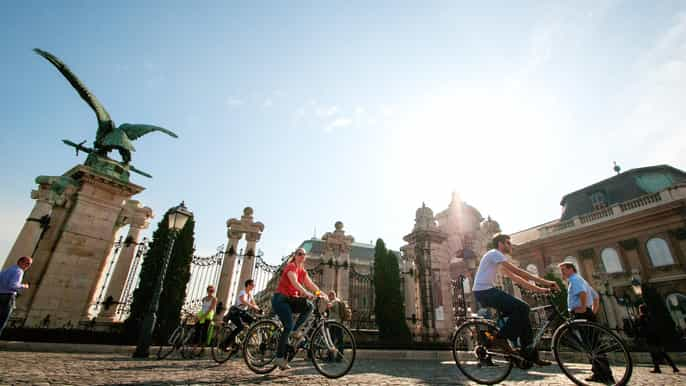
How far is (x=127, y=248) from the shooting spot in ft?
39.7

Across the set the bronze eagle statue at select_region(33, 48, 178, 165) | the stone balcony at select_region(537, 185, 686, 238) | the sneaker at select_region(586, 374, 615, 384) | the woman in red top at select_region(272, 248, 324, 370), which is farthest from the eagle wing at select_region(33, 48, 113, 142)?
the stone balcony at select_region(537, 185, 686, 238)

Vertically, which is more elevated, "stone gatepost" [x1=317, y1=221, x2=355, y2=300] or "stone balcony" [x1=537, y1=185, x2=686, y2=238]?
"stone balcony" [x1=537, y1=185, x2=686, y2=238]

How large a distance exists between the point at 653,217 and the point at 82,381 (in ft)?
112

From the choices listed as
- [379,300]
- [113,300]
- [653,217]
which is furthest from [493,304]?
[653,217]

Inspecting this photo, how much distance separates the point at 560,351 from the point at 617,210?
30.3 m

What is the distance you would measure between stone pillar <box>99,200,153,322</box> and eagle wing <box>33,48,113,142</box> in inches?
122

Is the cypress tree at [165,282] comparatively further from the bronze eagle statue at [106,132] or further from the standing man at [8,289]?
the standing man at [8,289]

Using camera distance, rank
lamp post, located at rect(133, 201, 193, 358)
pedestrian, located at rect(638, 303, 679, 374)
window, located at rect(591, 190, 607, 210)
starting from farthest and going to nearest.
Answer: window, located at rect(591, 190, 607, 210) → pedestrian, located at rect(638, 303, 679, 374) → lamp post, located at rect(133, 201, 193, 358)

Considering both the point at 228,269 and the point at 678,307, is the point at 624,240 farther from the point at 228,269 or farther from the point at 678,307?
the point at 228,269

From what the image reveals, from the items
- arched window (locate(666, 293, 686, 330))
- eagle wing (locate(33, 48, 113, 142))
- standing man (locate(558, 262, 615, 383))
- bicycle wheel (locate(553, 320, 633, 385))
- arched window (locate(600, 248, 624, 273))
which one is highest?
eagle wing (locate(33, 48, 113, 142))

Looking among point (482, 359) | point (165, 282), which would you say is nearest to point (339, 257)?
point (165, 282)

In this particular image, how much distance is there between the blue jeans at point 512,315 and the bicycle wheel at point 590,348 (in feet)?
1.25

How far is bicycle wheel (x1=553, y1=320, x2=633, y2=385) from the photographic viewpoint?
12.4 feet

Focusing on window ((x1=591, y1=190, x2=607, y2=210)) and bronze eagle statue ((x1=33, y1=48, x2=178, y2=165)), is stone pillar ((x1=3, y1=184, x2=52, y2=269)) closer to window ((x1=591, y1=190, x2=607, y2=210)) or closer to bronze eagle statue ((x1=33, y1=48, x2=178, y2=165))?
bronze eagle statue ((x1=33, y1=48, x2=178, y2=165))
